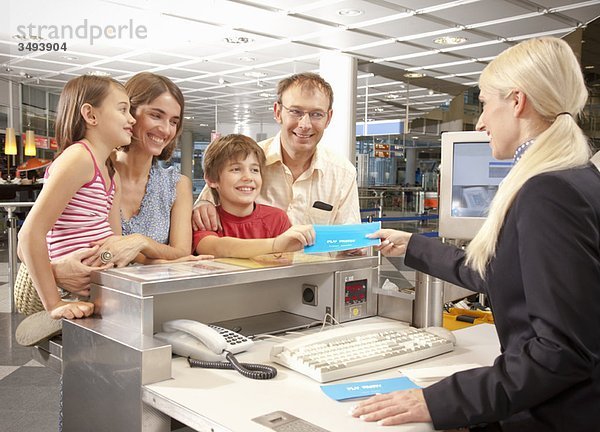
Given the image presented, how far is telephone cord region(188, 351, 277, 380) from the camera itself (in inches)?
53.4

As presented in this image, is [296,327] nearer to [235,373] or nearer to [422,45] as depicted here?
[235,373]

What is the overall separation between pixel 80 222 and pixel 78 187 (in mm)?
115

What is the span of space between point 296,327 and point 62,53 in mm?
9186

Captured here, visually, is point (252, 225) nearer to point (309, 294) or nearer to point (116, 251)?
point (309, 294)

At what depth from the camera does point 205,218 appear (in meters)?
2.07

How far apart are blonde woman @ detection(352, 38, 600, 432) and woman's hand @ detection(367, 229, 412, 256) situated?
48 centimetres

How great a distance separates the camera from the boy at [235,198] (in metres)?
2.03

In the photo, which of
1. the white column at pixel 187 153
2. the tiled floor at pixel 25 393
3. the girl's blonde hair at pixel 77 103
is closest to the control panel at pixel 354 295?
the girl's blonde hair at pixel 77 103

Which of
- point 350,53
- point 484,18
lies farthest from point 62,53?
point 484,18

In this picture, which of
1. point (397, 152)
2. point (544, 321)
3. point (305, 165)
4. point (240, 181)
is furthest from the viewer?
point (397, 152)

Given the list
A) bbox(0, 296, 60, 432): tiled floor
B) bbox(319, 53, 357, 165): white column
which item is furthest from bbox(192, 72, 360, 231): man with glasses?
bbox(319, 53, 357, 165): white column

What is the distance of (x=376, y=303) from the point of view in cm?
201

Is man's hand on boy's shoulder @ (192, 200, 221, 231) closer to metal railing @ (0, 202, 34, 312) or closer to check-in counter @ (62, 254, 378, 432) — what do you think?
check-in counter @ (62, 254, 378, 432)

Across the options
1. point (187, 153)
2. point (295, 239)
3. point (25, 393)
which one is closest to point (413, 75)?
point (187, 153)
